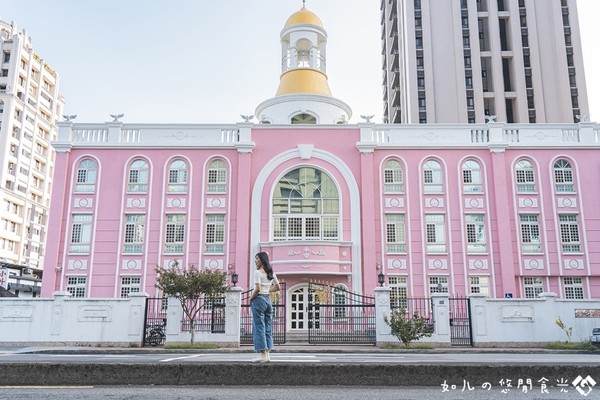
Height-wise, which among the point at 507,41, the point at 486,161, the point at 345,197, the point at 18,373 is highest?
the point at 507,41

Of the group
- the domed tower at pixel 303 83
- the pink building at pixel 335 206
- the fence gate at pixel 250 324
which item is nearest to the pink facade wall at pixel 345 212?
the pink building at pixel 335 206

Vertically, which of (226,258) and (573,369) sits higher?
(226,258)

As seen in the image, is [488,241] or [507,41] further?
[507,41]

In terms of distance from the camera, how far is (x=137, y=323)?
1852 cm

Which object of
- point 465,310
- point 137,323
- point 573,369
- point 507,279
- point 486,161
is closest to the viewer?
point 573,369

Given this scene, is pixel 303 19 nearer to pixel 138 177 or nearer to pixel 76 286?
pixel 138 177

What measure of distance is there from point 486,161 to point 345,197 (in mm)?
7498

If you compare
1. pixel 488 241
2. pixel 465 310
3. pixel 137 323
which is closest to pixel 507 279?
pixel 488 241

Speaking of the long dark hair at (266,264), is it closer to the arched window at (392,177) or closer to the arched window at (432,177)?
the arched window at (392,177)

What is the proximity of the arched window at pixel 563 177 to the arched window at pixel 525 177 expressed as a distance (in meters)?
1.21

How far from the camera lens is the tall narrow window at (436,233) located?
26.6 meters

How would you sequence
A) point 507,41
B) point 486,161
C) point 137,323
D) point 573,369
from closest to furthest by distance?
point 573,369
point 137,323
point 486,161
point 507,41

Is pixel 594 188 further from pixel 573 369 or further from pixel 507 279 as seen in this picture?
pixel 573 369

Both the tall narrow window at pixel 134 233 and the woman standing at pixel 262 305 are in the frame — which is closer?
the woman standing at pixel 262 305
